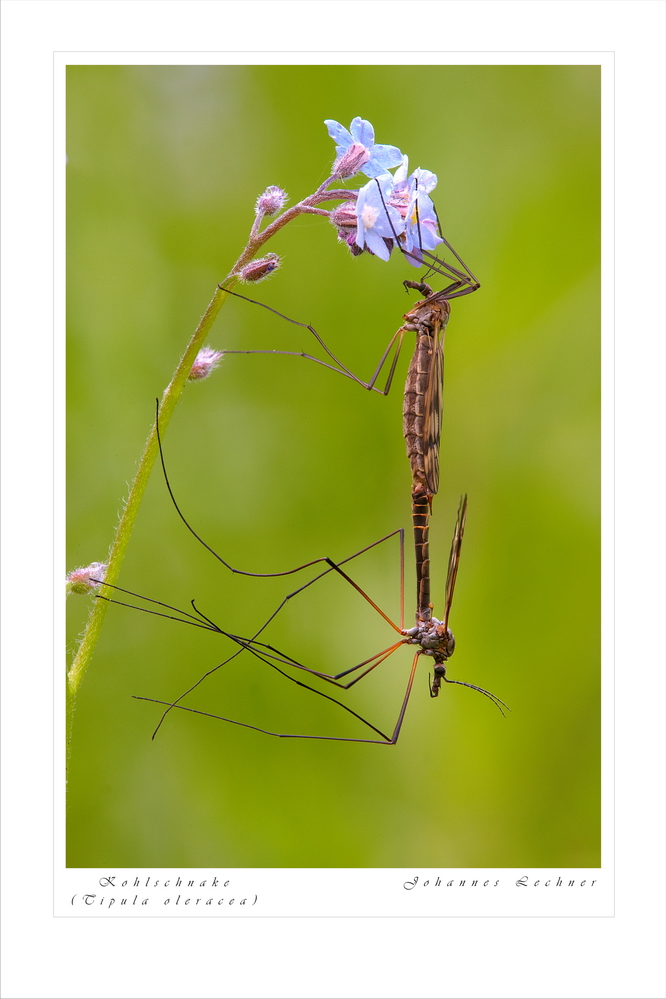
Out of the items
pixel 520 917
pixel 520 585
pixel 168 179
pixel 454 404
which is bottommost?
pixel 520 917

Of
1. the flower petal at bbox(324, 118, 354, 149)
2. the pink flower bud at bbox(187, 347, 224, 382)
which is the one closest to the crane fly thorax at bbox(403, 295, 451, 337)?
the flower petal at bbox(324, 118, 354, 149)

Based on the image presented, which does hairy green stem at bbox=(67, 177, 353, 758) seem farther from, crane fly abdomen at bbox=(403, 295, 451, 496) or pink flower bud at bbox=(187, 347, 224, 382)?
crane fly abdomen at bbox=(403, 295, 451, 496)

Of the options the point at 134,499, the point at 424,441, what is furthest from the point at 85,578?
the point at 424,441

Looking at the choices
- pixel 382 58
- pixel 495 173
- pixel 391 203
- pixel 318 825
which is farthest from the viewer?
pixel 495 173

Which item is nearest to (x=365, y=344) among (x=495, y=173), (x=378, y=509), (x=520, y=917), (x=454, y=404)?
(x=454, y=404)

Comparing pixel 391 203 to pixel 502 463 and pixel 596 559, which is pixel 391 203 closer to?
pixel 502 463

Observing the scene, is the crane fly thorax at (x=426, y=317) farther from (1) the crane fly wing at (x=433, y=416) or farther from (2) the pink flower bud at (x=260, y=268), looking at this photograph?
(2) the pink flower bud at (x=260, y=268)

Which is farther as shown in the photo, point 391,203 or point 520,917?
point 520,917
